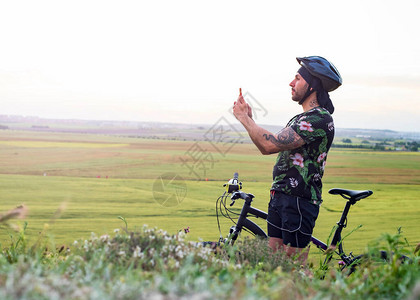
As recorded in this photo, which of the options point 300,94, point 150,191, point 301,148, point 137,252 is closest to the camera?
point 137,252

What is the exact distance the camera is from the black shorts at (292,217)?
2.87 metres

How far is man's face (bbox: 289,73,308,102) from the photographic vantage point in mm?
2945

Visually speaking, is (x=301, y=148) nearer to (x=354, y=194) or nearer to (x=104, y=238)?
(x=354, y=194)

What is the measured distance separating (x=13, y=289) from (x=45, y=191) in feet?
24.9

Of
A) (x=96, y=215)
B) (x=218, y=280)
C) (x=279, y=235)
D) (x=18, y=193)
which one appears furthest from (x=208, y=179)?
(x=218, y=280)

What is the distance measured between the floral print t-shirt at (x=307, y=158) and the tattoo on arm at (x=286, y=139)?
2.0 inches

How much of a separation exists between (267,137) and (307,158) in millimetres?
323

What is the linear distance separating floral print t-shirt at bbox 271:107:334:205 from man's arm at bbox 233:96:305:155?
0.22 ft

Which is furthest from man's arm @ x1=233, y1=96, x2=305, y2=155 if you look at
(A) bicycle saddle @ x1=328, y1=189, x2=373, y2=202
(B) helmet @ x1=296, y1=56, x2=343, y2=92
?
(A) bicycle saddle @ x1=328, y1=189, x2=373, y2=202

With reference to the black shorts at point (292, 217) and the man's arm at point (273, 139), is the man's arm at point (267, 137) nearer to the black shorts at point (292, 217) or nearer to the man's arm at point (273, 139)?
the man's arm at point (273, 139)

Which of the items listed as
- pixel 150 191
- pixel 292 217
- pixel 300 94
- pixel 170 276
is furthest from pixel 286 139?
pixel 150 191

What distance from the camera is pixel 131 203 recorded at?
8.18 meters

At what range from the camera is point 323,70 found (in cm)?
288

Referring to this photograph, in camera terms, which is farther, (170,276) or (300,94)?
(300,94)
